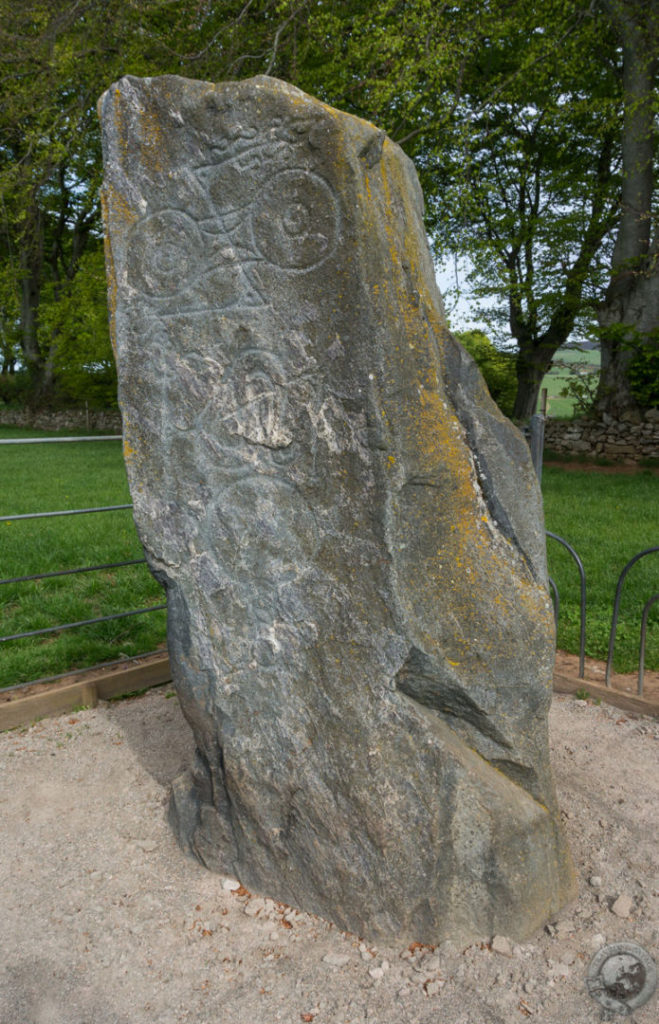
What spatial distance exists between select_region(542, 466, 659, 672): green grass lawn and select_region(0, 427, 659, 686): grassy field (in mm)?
11

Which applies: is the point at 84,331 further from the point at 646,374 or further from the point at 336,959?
the point at 336,959

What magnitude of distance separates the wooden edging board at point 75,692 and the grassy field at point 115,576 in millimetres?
149

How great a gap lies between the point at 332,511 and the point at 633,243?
13.4 meters

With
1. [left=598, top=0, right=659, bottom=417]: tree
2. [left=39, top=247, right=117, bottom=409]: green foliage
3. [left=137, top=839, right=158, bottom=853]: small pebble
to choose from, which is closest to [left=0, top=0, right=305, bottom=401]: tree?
[left=39, top=247, right=117, bottom=409]: green foliage

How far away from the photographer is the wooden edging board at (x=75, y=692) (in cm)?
413

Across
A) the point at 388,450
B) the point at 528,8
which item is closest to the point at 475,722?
the point at 388,450

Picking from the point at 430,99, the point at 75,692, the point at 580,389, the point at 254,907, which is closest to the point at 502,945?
the point at 254,907

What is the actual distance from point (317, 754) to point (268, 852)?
0.48m

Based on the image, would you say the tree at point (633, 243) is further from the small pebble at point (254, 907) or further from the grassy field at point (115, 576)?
the small pebble at point (254, 907)

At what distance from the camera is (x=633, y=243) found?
13.6 m

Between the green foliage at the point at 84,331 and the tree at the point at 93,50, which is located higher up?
the tree at the point at 93,50

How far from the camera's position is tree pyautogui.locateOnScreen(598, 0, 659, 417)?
11.7 metres

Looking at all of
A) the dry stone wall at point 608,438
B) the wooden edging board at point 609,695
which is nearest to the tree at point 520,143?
the dry stone wall at point 608,438

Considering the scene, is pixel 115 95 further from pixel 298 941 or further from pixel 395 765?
pixel 298 941
